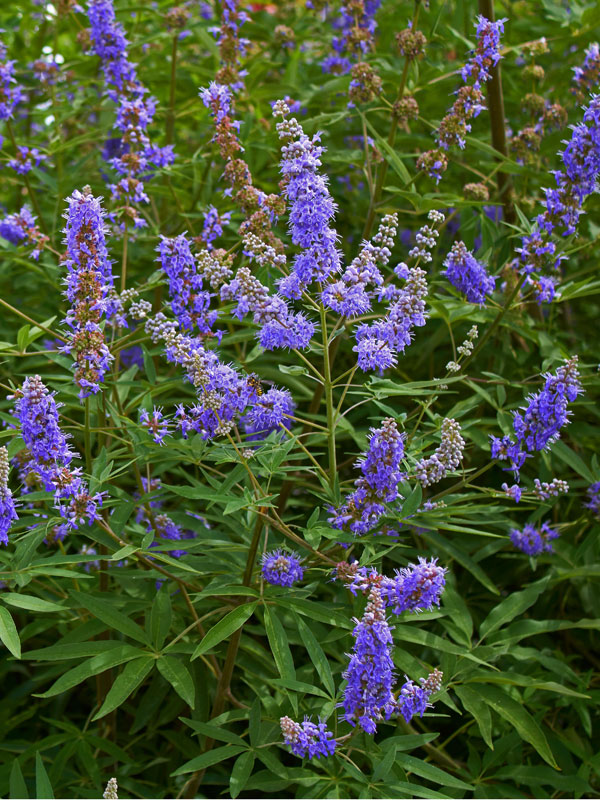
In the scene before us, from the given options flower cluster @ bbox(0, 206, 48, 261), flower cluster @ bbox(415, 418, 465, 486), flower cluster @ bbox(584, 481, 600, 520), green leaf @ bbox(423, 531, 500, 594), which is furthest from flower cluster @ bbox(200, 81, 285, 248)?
Result: flower cluster @ bbox(584, 481, 600, 520)

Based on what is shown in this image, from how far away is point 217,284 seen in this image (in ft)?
9.59

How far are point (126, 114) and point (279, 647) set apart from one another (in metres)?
2.26

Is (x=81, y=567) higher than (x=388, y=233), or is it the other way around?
(x=388, y=233)

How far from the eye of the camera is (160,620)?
9.39 feet

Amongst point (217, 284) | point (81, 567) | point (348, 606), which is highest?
point (217, 284)

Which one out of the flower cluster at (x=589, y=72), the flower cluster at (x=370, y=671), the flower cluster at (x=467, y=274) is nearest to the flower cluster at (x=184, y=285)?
the flower cluster at (x=467, y=274)

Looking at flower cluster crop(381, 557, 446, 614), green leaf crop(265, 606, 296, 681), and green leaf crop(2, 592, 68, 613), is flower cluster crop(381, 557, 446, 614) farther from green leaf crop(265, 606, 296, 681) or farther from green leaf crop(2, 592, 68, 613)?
green leaf crop(2, 592, 68, 613)

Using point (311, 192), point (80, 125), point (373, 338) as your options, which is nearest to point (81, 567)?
point (373, 338)

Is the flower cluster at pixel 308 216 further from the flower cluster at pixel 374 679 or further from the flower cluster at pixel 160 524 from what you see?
the flower cluster at pixel 160 524

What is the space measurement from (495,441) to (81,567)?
165 centimetres

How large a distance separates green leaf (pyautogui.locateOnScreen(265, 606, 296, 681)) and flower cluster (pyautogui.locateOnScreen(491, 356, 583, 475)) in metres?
0.90

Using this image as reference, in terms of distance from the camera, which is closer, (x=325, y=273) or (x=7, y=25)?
(x=325, y=273)

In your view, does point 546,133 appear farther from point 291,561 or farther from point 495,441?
point 291,561

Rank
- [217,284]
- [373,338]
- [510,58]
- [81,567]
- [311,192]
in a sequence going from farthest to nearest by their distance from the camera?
[510,58], [81,567], [217,284], [373,338], [311,192]
